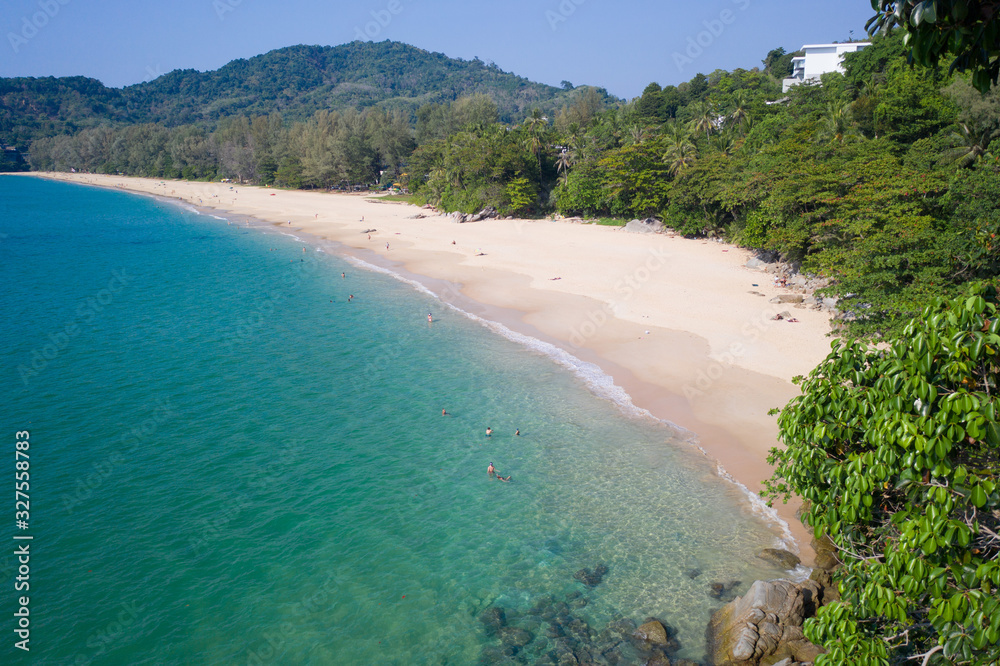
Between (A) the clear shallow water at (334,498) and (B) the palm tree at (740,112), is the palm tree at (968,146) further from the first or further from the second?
(B) the palm tree at (740,112)

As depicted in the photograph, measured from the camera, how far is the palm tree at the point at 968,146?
86.2ft

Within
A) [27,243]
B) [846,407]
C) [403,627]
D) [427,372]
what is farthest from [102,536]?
[27,243]

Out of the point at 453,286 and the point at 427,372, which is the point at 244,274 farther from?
the point at 427,372

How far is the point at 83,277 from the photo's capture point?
4525 centimetres

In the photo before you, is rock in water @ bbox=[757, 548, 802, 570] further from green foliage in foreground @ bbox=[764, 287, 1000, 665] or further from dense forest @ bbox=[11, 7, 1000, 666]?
green foliage in foreground @ bbox=[764, 287, 1000, 665]

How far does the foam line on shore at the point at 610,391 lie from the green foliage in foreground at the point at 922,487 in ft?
26.6

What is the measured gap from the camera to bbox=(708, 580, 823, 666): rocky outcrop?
35.2 ft

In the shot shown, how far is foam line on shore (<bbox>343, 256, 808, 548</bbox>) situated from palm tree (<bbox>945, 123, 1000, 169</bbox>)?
19.9 meters

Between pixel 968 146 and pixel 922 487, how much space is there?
2958 centimetres

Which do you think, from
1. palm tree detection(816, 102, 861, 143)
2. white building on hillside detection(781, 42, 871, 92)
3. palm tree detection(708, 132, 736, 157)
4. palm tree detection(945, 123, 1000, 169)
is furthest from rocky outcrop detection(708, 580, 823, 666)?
white building on hillside detection(781, 42, 871, 92)

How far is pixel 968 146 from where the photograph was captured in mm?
26844

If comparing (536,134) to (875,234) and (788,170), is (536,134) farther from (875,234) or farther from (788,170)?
(875,234)

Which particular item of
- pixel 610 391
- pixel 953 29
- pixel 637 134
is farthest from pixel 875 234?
pixel 637 134

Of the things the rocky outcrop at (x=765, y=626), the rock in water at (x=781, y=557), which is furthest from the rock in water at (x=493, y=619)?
the rock in water at (x=781, y=557)
